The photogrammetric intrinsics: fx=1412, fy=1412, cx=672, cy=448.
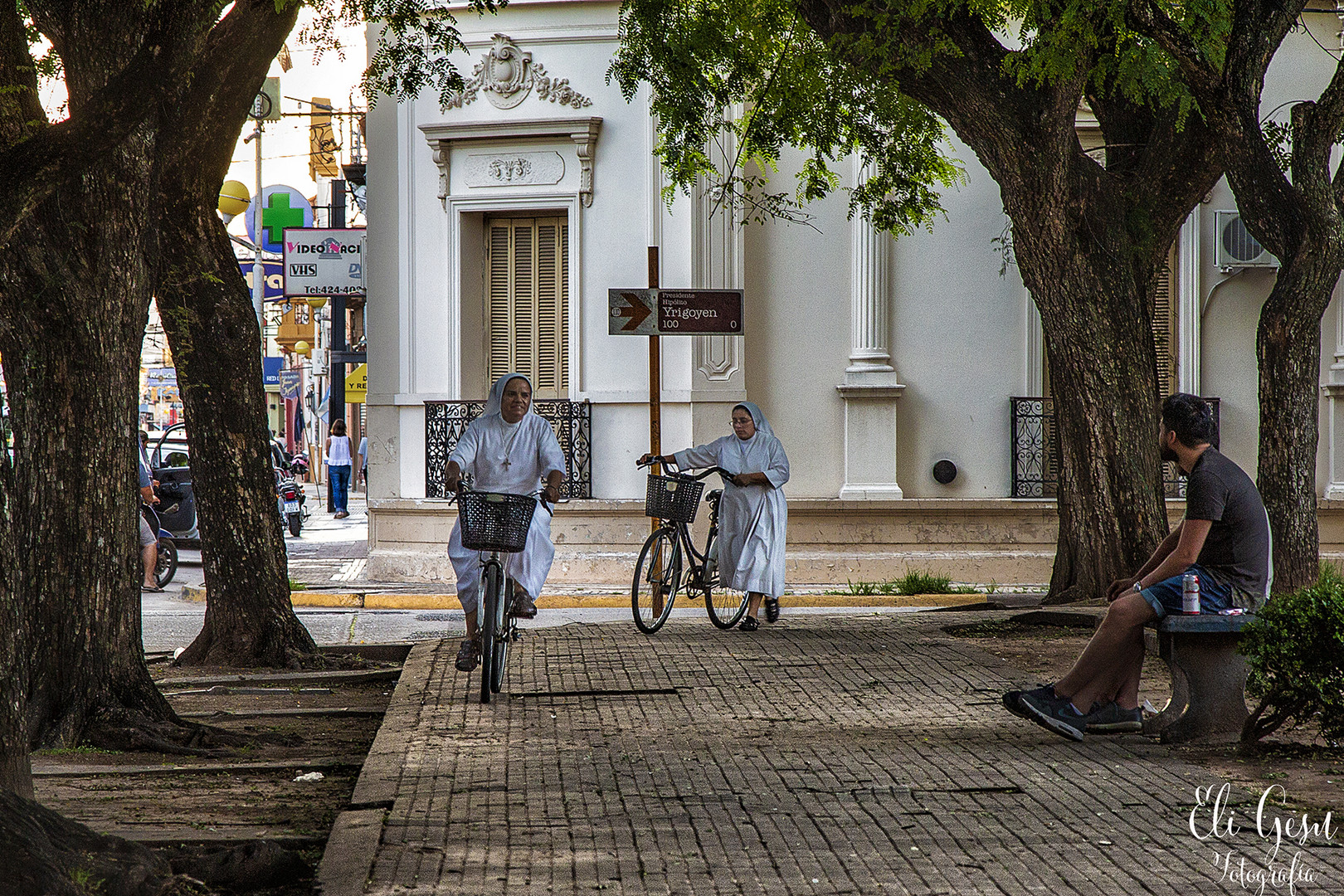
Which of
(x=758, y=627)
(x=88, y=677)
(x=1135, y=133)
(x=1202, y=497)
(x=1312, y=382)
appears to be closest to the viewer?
(x=1202, y=497)

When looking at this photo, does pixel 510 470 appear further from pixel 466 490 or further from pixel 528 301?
pixel 528 301

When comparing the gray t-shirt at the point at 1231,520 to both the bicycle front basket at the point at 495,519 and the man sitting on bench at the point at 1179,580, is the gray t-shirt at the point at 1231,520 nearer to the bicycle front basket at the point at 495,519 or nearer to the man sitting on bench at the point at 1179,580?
the man sitting on bench at the point at 1179,580

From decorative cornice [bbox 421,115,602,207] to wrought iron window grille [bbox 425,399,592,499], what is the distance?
94.1 inches

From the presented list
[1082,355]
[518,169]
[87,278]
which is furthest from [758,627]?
[518,169]

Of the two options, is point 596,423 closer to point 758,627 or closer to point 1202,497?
point 758,627

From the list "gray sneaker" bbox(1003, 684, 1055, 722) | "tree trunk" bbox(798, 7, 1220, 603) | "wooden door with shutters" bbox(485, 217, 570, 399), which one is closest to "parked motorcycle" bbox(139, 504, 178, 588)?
"wooden door with shutters" bbox(485, 217, 570, 399)

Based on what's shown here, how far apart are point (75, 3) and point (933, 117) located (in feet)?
27.2

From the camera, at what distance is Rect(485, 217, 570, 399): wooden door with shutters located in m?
16.8

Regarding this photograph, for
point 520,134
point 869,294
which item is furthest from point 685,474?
point 520,134

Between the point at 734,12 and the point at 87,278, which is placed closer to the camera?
the point at 87,278

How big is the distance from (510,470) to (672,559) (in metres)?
2.64

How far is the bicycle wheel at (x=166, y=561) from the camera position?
53.4 ft

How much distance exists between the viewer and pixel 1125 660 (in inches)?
249

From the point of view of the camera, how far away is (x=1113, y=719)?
20.9 feet
